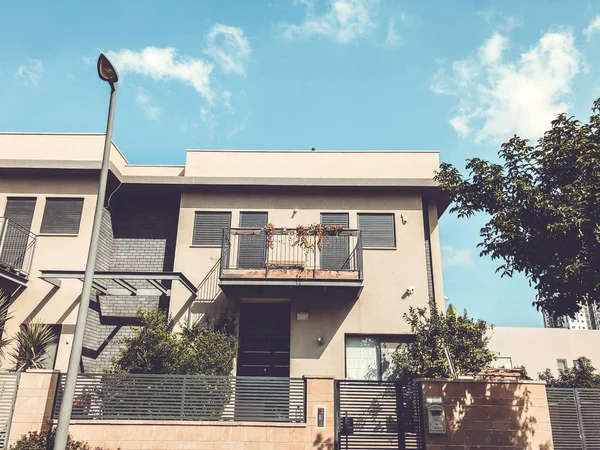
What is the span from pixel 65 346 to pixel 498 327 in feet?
87.2

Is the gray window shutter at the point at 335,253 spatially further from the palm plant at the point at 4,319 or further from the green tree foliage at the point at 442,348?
the palm plant at the point at 4,319

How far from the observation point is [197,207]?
14.8 meters

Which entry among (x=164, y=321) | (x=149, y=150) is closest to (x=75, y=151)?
(x=149, y=150)

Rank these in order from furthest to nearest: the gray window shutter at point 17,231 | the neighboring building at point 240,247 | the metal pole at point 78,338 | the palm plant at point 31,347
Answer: the gray window shutter at point 17,231 → the neighboring building at point 240,247 → the palm plant at point 31,347 → the metal pole at point 78,338

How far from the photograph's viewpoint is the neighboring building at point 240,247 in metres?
13.1

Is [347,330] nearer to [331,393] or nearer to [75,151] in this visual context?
[331,393]

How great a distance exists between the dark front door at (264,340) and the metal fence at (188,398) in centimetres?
331

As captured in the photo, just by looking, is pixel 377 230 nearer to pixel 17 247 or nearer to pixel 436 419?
pixel 436 419

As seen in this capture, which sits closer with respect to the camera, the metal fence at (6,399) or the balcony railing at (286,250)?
the metal fence at (6,399)

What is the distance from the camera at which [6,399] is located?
31.8 ft

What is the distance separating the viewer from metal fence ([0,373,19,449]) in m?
9.48

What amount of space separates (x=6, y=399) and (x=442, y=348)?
9689mm

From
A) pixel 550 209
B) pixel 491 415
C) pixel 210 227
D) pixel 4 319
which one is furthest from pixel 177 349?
pixel 550 209

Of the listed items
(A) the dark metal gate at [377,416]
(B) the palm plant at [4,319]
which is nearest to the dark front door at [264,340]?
(A) the dark metal gate at [377,416]
